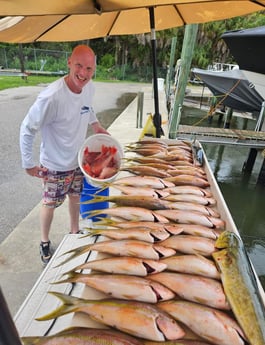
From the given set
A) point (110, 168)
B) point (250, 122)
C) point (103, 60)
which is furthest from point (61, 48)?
point (110, 168)

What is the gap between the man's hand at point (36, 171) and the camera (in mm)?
2644

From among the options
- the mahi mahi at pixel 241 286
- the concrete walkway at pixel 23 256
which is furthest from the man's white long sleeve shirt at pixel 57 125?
the mahi mahi at pixel 241 286

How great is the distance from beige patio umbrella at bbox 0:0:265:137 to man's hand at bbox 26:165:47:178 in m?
1.31

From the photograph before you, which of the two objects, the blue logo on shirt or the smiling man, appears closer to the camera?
the smiling man

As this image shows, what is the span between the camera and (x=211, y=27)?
97.1 feet

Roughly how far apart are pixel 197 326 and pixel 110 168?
1.74 metres

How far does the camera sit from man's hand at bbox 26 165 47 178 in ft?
8.67

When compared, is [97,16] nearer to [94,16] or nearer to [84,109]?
[94,16]

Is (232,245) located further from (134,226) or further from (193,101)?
(193,101)

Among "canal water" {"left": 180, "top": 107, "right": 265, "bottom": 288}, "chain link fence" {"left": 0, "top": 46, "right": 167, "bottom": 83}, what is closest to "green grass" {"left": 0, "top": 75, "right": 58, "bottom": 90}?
"chain link fence" {"left": 0, "top": 46, "right": 167, "bottom": 83}

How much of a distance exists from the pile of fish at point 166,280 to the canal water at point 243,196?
Result: 3719mm

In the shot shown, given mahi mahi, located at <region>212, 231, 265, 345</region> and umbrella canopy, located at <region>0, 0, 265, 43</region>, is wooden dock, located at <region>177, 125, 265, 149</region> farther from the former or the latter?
mahi mahi, located at <region>212, 231, 265, 345</region>

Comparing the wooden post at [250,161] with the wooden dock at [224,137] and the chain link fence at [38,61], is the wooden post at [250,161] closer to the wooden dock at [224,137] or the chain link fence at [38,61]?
the wooden dock at [224,137]

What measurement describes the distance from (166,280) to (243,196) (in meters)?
7.30
